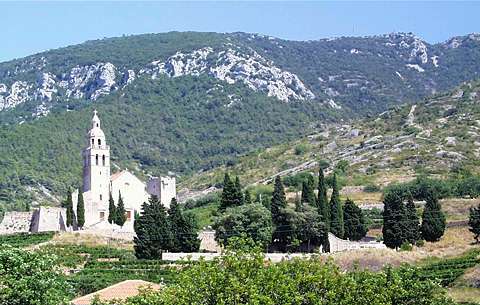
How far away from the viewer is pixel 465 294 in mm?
59812

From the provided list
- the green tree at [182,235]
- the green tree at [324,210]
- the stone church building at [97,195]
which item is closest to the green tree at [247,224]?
the green tree at [182,235]

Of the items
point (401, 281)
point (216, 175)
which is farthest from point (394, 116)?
point (401, 281)

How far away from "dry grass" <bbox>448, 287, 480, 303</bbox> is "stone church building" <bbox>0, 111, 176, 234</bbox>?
1521 inches

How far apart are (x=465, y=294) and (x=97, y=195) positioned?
159 ft

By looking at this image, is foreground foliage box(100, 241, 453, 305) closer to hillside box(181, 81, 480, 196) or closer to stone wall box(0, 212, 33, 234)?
stone wall box(0, 212, 33, 234)

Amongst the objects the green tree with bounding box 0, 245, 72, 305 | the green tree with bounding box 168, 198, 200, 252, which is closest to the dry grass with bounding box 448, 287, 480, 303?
the green tree with bounding box 168, 198, 200, 252

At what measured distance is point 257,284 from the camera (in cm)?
3859

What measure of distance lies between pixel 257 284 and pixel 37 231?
5851cm

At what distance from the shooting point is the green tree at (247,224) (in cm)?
7912

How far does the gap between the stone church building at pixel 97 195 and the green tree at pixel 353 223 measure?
2016 cm

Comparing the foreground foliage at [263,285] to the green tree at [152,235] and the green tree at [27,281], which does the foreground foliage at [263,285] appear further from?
the green tree at [152,235]

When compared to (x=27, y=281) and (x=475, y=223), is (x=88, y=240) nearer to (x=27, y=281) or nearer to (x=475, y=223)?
(x=475, y=223)

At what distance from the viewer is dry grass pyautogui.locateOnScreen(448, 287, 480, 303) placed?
5809 centimetres

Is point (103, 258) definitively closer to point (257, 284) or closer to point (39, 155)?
point (257, 284)
